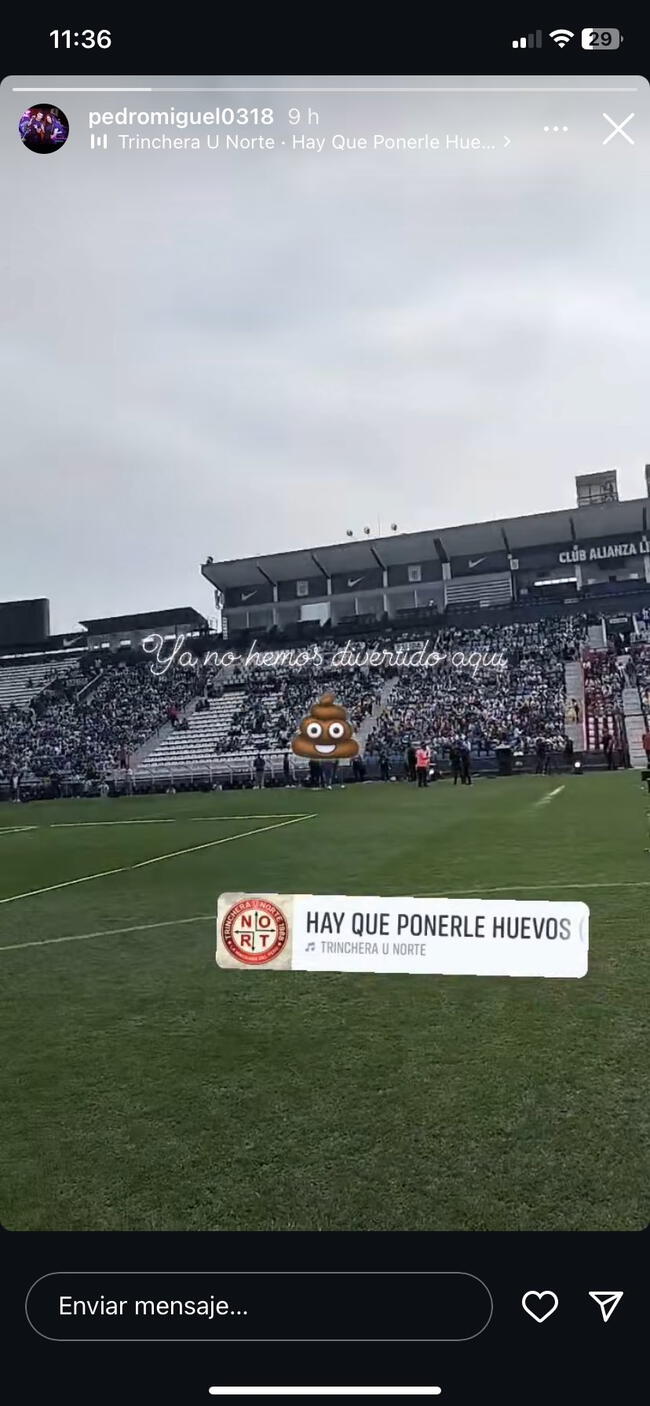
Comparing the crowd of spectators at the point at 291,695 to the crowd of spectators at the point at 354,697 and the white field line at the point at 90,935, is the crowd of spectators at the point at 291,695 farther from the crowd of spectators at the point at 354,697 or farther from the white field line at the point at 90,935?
the white field line at the point at 90,935

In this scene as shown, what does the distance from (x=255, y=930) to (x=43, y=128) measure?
2.87 meters

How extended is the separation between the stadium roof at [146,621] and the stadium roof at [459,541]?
0.30 meters

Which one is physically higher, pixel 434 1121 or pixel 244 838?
pixel 244 838

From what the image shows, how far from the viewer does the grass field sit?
84.9 inches
